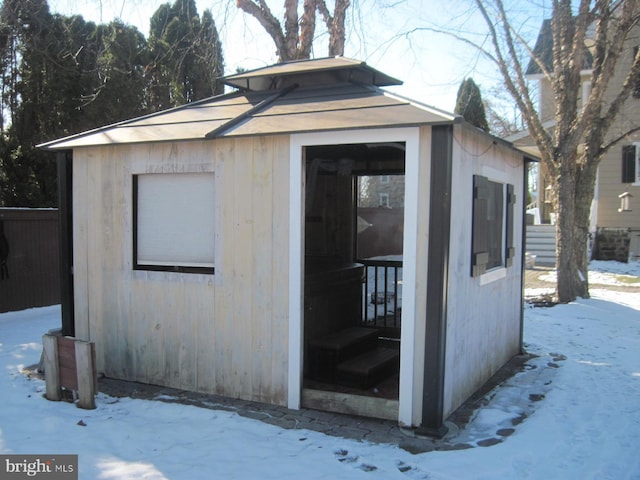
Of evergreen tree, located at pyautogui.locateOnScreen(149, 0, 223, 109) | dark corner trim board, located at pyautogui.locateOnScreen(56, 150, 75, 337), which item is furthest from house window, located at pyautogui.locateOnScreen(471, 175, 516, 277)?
evergreen tree, located at pyautogui.locateOnScreen(149, 0, 223, 109)

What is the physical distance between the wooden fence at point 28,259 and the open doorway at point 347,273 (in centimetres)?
514

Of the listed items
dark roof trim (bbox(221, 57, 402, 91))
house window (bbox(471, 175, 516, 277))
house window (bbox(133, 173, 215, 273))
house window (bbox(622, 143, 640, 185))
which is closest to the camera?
house window (bbox(471, 175, 516, 277))

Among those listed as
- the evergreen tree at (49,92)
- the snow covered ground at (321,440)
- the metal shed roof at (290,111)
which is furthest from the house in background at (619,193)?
the metal shed roof at (290,111)

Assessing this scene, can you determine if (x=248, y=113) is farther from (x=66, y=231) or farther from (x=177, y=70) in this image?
(x=177, y=70)

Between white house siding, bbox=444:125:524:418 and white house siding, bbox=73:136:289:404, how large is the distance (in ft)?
4.26

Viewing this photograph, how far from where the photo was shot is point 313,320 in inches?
201

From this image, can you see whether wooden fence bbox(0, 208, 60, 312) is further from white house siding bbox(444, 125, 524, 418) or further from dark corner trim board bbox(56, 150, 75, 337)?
white house siding bbox(444, 125, 524, 418)

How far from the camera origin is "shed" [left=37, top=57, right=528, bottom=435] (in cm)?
384

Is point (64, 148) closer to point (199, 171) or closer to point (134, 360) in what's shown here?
point (199, 171)

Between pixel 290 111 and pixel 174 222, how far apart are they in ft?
4.55

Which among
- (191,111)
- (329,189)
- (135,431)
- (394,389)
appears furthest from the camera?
(329,189)

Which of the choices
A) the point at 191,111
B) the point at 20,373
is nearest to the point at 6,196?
the point at 20,373

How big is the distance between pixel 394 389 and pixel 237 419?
4.52 ft

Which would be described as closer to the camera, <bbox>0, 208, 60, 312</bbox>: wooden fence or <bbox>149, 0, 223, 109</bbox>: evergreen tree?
<bbox>0, 208, 60, 312</bbox>: wooden fence
